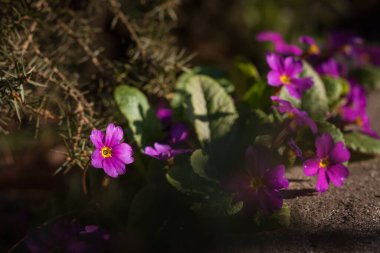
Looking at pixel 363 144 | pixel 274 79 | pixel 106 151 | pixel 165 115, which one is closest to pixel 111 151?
pixel 106 151

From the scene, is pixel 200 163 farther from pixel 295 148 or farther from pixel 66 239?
pixel 66 239

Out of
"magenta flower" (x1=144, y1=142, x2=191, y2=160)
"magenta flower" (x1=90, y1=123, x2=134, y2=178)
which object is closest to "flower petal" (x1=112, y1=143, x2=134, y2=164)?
"magenta flower" (x1=90, y1=123, x2=134, y2=178)

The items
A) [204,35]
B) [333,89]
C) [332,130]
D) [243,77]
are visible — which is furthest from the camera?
[204,35]

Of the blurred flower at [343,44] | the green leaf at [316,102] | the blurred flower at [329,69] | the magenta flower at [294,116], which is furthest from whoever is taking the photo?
the blurred flower at [343,44]

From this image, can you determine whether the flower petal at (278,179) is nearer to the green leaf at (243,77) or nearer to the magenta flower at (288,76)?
the magenta flower at (288,76)

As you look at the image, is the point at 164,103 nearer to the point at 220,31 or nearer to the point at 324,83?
the point at 324,83

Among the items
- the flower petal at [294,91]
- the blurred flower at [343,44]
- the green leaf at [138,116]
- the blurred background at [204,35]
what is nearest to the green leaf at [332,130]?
the flower petal at [294,91]
